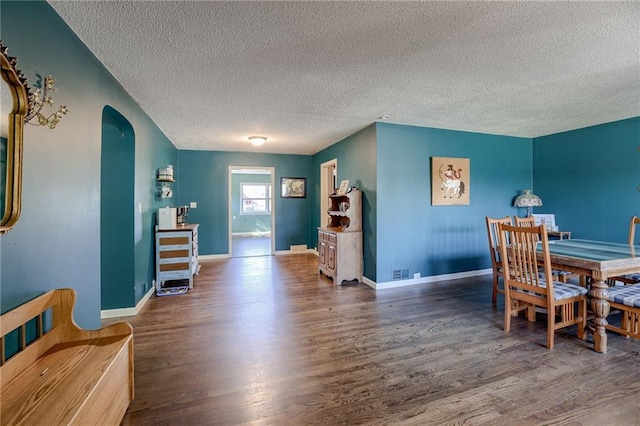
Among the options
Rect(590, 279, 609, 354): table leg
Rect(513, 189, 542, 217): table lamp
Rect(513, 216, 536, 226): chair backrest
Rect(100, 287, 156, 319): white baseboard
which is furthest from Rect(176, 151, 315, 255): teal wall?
Rect(590, 279, 609, 354): table leg

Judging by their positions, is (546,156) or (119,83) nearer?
(119,83)

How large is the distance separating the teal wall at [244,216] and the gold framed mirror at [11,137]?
387 inches

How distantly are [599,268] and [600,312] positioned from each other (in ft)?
1.26

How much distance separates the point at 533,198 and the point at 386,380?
14.7ft

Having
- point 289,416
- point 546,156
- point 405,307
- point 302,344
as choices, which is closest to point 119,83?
point 302,344

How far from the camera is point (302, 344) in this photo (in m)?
2.53

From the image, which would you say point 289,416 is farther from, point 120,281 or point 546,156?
point 546,156

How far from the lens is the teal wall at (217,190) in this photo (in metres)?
6.30

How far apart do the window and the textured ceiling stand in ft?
23.9

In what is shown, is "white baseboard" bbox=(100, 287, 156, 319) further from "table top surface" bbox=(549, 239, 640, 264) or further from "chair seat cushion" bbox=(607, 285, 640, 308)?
"chair seat cushion" bbox=(607, 285, 640, 308)

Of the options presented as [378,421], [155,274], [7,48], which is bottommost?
[378,421]

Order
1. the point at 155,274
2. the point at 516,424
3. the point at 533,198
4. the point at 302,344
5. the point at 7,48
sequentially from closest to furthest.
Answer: the point at 7,48
the point at 516,424
the point at 302,344
the point at 155,274
the point at 533,198

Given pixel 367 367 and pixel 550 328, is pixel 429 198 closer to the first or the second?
pixel 550 328

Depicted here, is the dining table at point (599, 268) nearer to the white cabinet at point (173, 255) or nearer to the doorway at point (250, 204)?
the white cabinet at point (173, 255)
